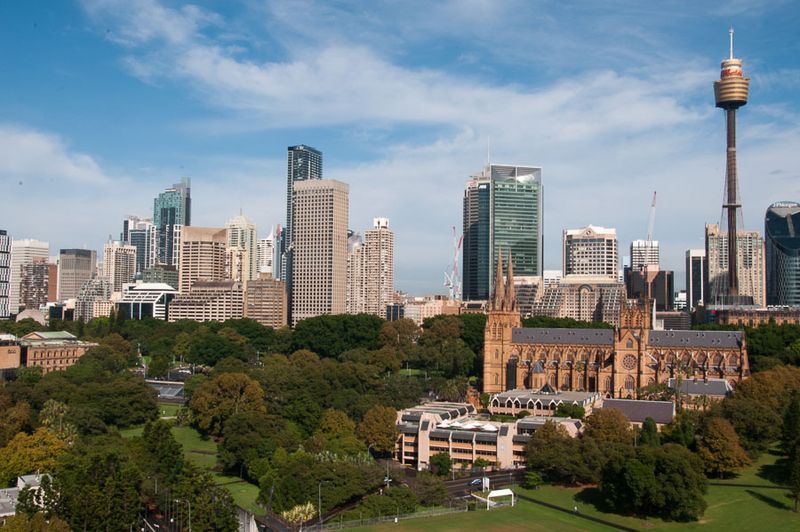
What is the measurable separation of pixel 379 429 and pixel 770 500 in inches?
1759

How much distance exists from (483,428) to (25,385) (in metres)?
66.8

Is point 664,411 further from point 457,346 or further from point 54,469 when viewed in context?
point 54,469

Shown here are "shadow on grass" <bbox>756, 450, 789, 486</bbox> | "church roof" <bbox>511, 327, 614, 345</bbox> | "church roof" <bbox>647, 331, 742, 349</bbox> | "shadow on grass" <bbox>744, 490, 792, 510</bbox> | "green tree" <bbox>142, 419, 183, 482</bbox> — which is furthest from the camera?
"church roof" <bbox>511, 327, 614, 345</bbox>

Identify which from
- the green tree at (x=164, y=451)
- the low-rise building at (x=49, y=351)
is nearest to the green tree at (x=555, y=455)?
the green tree at (x=164, y=451)

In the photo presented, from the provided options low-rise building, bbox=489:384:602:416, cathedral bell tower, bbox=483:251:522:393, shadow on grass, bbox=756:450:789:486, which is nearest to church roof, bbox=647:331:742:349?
low-rise building, bbox=489:384:602:416

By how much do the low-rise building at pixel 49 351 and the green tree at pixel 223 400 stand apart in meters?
54.9

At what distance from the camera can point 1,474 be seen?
87438mm

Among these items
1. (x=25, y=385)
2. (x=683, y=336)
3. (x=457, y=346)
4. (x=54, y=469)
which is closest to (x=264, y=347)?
(x=457, y=346)

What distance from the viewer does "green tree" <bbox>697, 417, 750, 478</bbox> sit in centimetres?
A: 9106

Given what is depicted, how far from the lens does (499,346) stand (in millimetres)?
143500

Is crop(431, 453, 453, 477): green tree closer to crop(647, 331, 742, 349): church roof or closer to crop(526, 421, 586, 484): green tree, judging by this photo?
crop(526, 421, 586, 484): green tree

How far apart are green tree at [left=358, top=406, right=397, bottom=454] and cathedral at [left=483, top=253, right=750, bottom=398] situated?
37.8m

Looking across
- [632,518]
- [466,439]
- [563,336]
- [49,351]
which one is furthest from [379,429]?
[49,351]

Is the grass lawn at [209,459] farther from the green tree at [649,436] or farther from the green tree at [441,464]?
the green tree at [649,436]
